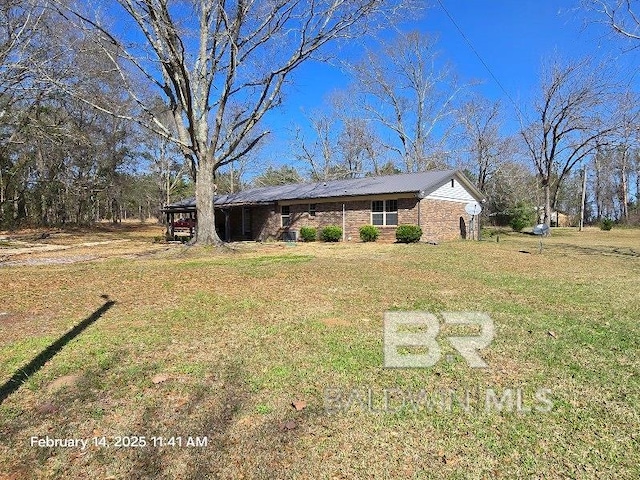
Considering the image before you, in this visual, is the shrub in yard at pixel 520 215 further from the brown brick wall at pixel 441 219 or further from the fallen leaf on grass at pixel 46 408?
the fallen leaf on grass at pixel 46 408

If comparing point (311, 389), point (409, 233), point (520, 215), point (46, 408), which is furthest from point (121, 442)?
point (520, 215)

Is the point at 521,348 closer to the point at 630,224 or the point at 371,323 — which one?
the point at 371,323

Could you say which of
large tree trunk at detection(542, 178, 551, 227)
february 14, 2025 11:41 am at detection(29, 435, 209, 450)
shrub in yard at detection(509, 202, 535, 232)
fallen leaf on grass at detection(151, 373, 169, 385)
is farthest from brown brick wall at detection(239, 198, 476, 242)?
february 14, 2025 11:41 am at detection(29, 435, 209, 450)

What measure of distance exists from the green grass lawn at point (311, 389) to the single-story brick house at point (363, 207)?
1258 centimetres

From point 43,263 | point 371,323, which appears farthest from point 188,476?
point 43,263

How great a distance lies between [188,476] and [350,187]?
20019 mm

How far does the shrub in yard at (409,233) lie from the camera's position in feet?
58.5

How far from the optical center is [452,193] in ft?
69.3

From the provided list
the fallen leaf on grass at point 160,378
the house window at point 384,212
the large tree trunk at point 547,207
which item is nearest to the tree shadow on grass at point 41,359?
the fallen leaf on grass at point 160,378

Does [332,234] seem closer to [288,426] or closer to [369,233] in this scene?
[369,233]

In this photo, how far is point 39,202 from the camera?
3438 cm

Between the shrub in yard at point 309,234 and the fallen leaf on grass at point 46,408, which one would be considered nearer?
the fallen leaf on grass at point 46,408

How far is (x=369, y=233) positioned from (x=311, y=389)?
1631cm
